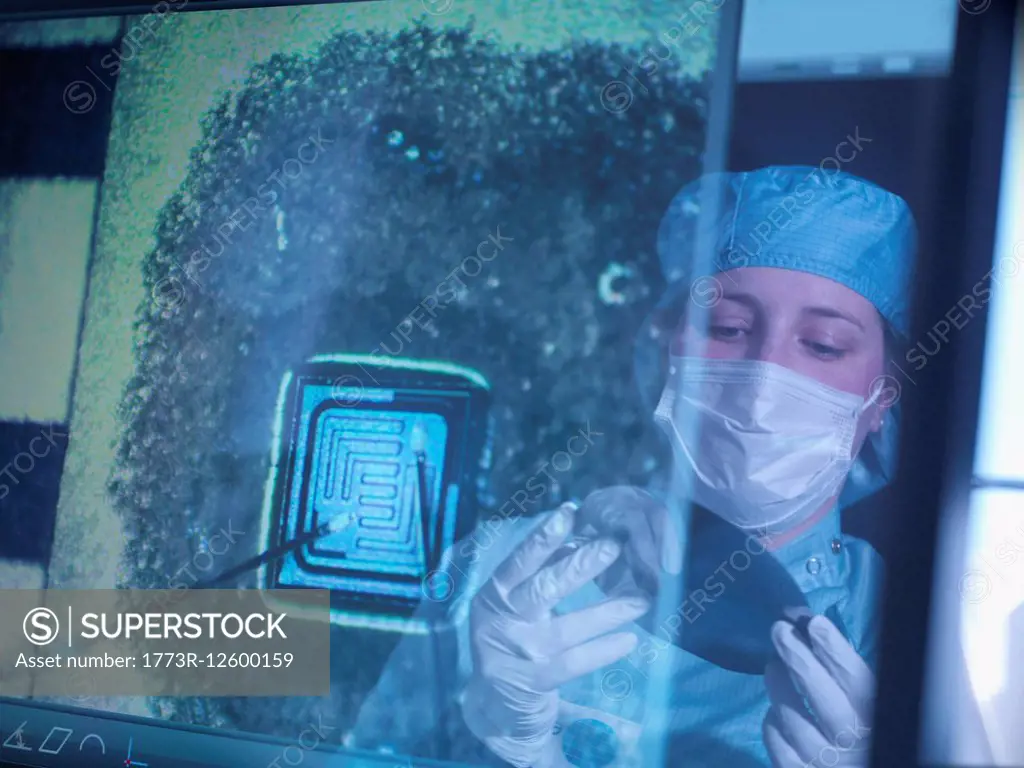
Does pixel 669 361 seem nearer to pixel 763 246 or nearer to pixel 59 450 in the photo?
pixel 763 246

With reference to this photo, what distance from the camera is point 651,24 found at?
1267mm

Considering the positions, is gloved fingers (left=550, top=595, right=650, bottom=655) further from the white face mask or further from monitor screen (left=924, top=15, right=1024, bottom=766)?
monitor screen (left=924, top=15, right=1024, bottom=766)

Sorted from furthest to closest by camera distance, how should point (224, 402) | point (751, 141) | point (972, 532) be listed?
1. point (224, 402)
2. point (751, 141)
3. point (972, 532)

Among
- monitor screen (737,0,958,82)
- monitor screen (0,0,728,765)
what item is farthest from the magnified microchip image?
monitor screen (737,0,958,82)

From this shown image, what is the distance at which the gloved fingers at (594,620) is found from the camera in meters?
1.18

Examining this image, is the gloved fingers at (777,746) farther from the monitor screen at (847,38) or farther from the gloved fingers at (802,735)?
the monitor screen at (847,38)

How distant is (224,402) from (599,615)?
0.62 m

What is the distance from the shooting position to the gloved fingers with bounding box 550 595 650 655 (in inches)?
46.6

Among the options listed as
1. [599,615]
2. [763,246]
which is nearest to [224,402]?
[599,615]

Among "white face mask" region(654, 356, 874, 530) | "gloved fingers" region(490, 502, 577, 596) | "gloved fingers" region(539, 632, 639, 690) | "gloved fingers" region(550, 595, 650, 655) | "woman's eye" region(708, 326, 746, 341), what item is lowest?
"gloved fingers" region(539, 632, 639, 690)

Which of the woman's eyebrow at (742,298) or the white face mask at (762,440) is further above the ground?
the woman's eyebrow at (742,298)

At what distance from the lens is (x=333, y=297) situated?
1328 millimetres

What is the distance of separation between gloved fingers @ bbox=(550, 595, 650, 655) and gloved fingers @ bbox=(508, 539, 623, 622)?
0.03m

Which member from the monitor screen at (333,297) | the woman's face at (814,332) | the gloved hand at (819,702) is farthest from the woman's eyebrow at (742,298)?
the gloved hand at (819,702)
